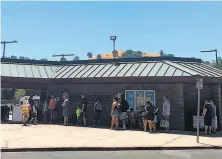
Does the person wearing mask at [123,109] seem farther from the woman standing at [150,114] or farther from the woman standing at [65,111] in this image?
the woman standing at [65,111]

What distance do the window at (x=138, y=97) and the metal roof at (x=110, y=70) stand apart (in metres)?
0.98

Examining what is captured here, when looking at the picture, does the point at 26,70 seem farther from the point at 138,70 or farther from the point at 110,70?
the point at 138,70

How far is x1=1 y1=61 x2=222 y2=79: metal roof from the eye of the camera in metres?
17.7

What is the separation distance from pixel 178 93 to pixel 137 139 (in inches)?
175

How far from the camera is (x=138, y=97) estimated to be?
59.9ft

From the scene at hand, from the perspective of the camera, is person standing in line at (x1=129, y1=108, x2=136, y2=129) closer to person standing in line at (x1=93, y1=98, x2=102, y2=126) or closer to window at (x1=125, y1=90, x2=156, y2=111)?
window at (x1=125, y1=90, x2=156, y2=111)

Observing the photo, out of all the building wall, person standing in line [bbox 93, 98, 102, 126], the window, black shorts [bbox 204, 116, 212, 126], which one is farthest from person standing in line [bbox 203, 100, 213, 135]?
person standing in line [bbox 93, 98, 102, 126]

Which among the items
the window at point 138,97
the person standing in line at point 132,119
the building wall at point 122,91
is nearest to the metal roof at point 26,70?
the building wall at point 122,91

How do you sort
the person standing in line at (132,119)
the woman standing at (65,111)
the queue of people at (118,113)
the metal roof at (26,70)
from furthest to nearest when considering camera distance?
the metal roof at (26,70)
the woman standing at (65,111)
the person standing in line at (132,119)
the queue of people at (118,113)

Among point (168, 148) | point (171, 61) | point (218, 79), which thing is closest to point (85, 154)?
point (168, 148)

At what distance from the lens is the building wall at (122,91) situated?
1698 centimetres

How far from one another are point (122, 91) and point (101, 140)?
18.9 feet

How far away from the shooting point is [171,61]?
64.5ft

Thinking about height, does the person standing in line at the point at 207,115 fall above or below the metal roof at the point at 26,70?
below
